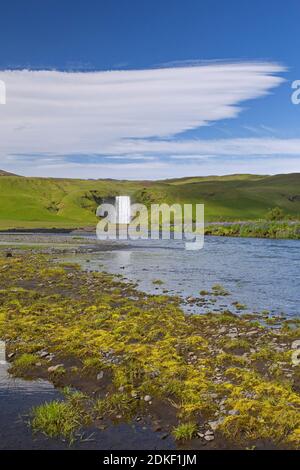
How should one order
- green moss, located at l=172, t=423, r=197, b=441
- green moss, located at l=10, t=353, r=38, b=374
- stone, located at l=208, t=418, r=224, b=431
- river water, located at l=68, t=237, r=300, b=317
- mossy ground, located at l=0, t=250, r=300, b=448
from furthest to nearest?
1. river water, located at l=68, t=237, r=300, b=317
2. green moss, located at l=10, t=353, r=38, b=374
3. mossy ground, located at l=0, t=250, r=300, b=448
4. stone, located at l=208, t=418, r=224, b=431
5. green moss, located at l=172, t=423, r=197, b=441

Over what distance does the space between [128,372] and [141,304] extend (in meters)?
12.9

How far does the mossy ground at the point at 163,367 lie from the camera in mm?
12297

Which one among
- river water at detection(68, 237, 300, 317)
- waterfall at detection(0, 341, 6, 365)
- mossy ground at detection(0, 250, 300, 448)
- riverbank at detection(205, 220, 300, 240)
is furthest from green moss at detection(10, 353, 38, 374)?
riverbank at detection(205, 220, 300, 240)

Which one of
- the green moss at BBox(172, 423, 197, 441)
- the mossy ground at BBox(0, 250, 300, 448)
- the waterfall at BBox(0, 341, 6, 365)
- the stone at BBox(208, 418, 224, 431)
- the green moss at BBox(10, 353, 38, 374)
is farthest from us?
the waterfall at BBox(0, 341, 6, 365)

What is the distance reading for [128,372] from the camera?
619 inches

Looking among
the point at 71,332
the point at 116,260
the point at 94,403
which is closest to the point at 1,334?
the point at 71,332

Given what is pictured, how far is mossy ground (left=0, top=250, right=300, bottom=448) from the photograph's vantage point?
40.3 feet

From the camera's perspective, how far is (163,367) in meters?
16.2

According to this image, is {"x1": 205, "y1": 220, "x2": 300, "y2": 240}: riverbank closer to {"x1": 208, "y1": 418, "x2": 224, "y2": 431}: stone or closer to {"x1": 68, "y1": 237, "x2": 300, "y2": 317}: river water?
{"x1": 68, "y1": 237, "x2": 300, "y2": 317}: river water

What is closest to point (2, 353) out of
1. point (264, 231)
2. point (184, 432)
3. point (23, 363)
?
point (23, 363)

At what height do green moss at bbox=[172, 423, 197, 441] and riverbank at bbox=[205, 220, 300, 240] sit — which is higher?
riverbank at bbox=[205, 220, 300, 240]

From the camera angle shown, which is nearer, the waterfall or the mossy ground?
the mossy ground

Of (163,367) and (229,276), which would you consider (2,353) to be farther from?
(229,276)
